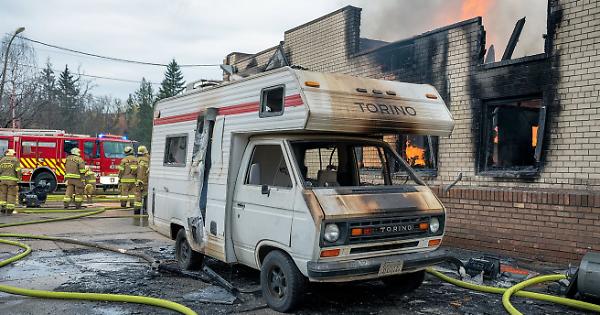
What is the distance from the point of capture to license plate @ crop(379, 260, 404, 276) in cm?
495

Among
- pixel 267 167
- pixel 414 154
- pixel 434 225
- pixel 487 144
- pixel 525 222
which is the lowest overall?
pixel 525 222

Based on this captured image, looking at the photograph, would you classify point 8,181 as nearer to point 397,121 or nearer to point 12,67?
point 397,121

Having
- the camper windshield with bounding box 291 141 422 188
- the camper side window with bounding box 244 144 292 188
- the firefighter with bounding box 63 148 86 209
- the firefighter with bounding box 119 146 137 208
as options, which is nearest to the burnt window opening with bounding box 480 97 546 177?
the camper windshield with bounding box 291 141 422 188

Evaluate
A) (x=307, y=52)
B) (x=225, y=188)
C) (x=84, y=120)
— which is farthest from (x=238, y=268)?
(x=84, y=120)

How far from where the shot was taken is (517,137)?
329 inches

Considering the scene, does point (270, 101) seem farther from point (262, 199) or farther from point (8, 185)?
point (8, 185)

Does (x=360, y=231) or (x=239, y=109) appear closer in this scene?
(x=360, y=231)

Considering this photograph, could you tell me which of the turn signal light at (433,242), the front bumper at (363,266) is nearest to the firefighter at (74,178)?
the front bumper at (363,266)

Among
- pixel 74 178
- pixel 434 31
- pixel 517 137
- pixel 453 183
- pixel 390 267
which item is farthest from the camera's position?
pixel 74 178

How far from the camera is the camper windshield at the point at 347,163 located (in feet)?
18.1

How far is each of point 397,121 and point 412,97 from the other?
20.0 inches

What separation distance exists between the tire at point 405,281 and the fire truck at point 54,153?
16.6 metres

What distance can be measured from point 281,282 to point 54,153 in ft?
55.9

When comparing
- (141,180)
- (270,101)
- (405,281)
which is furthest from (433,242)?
(141,180)
